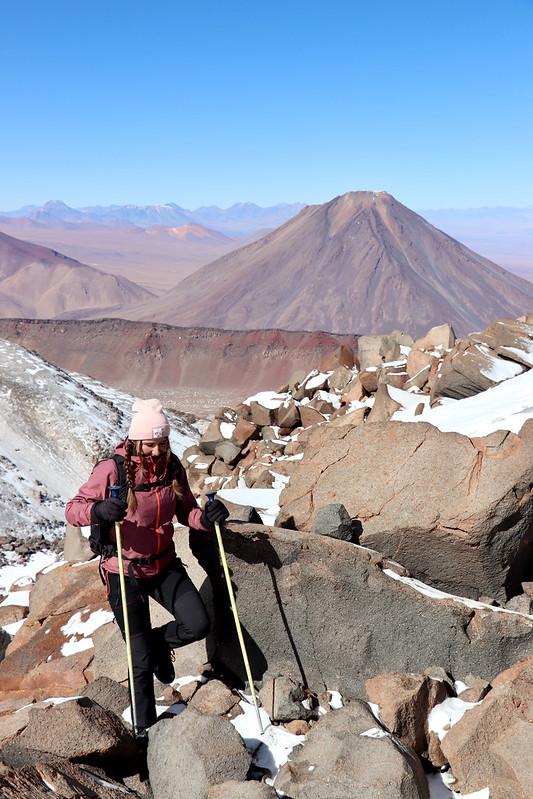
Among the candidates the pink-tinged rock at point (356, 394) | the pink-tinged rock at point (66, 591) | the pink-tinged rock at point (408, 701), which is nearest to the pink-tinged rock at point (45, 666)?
the pink-tinged rock at point (66, 591)

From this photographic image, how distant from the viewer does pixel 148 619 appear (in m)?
3.70

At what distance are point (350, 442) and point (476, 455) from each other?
1.05m

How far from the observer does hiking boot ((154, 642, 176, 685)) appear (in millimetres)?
3843

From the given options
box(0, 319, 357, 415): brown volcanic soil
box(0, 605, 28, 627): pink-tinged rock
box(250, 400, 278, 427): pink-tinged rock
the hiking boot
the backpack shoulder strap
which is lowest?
box(0, 319, 357, 415): brown volcanic soil

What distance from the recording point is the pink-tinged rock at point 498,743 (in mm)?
2830

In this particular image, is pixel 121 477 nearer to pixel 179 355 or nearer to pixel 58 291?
pixel 179 355

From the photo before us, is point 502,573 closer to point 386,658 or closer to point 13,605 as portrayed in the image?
point 386,658

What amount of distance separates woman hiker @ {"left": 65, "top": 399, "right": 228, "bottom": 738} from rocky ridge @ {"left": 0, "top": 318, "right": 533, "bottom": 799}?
0.35 m

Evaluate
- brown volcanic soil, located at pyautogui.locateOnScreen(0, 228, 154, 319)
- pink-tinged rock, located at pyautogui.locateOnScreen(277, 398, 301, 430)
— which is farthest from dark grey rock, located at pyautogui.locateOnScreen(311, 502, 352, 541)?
brown volcanic soil, located at pyautogui.locateOnScreen(0, 228, 154, 319)

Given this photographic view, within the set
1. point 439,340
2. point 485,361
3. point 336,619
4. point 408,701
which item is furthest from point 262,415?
point 408,701

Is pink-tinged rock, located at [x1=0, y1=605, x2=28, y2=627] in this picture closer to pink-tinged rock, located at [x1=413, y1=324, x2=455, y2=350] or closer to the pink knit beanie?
the pink knit beanie

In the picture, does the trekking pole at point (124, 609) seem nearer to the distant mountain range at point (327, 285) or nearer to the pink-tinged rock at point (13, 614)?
the pink-tinged rock at point (13, 614)

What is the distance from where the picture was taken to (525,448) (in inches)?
181

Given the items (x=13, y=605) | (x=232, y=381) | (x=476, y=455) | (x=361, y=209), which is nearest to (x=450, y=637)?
(x=476, y=455)
